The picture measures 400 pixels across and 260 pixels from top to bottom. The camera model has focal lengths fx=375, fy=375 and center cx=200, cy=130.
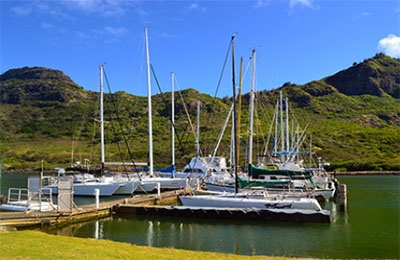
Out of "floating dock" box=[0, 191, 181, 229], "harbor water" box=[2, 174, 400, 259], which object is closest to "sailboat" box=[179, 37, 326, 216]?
"harbor water" box=[2, 174, 400, 259]

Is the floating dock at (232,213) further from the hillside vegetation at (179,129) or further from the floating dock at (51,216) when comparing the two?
the hillside vegetation at (179,129)

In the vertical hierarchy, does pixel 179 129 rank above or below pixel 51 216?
above

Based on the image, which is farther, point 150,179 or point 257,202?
point 150,179

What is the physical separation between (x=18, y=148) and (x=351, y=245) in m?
137

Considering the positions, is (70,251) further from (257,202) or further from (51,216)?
(257,202)

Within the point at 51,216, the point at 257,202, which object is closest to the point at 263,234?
the point at 257,202

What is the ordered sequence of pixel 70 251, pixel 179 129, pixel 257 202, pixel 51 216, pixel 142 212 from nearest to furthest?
pixel 70 251 → pixel 51 216 → pixel 257 202 → pixel 142 212 → pixel 179 129

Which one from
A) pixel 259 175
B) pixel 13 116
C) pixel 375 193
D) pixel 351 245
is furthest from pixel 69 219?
pixel 13 116

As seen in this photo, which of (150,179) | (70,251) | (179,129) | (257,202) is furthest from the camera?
(179,129)

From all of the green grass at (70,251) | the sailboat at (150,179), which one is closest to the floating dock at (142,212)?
the green grass at (70,251)

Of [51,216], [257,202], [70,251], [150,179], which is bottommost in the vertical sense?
[51,216]

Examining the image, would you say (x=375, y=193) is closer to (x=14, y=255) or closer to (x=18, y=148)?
(x=14, y=255)

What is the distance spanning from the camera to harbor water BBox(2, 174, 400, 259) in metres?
19.2

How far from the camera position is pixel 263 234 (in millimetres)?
23062
